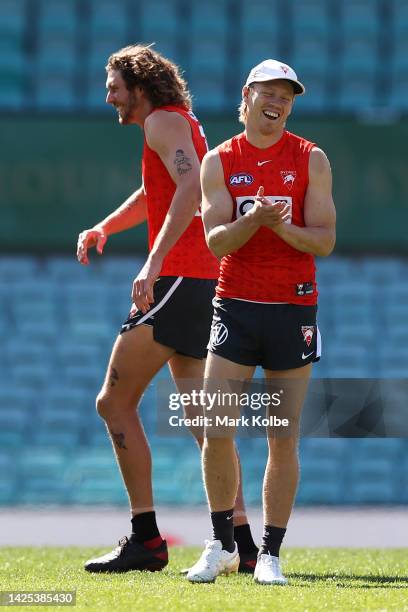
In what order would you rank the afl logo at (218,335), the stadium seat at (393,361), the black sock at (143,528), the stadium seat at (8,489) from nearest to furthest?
the afl logo at (218,335), the black sock at (143,528), the stadium seat at (8,489), the stadium seat at (393,361)

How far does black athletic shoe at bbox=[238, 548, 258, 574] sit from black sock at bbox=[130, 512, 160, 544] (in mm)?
378

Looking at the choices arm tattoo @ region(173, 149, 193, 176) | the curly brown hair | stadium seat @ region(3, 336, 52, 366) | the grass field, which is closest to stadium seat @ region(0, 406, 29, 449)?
stadium seat @ region(3, 336, 52, 366)

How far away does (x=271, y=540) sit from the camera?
17.1 feet

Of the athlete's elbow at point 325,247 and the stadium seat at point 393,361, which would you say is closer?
the athlete's elbow at point 325,247

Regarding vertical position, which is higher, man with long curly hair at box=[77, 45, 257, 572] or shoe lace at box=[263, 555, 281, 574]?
man with long curly hair at box=[77, 45, 257, 572]

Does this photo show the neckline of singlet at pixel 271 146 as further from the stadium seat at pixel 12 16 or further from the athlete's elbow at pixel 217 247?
the stadium seat at pixel 12 16

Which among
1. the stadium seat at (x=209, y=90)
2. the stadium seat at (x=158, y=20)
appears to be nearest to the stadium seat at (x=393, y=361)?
the stadium seat at (x=209, y=90)

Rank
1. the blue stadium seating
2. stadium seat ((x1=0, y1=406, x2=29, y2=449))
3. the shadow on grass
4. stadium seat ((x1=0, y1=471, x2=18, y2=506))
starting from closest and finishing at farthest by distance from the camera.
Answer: the shadow on grass < stadium seat ((x1=0, y1=471, x2=18, y2=506)) < stadium seat ((x1=0, y1=406, x2=29, y2=449)) < the blue stadium seating

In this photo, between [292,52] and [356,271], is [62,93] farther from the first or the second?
[356,271]

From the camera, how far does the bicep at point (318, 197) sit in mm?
5238

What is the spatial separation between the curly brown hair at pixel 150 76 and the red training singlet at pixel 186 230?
0.06 meters

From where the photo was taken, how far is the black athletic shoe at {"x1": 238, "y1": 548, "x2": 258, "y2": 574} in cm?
577

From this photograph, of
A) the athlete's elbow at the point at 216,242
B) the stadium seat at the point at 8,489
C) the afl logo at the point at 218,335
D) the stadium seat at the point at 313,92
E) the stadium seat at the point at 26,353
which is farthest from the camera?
the stadium seat at the point at 313,92

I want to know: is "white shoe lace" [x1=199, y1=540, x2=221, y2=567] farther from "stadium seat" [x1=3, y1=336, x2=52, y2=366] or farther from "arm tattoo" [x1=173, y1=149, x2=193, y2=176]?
"stadium seat" [x1=3, y1=336, x2=52, y2=366]
